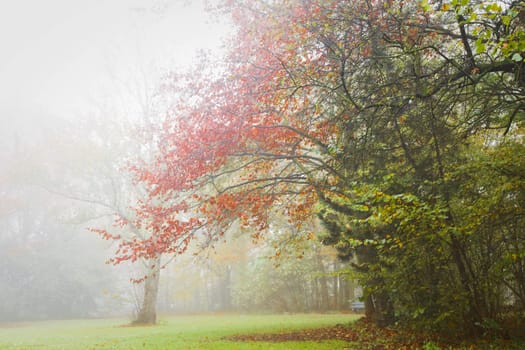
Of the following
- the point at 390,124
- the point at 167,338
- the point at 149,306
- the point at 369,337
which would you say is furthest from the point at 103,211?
the point at 390,124

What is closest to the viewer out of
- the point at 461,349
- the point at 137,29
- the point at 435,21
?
the point at 461,349

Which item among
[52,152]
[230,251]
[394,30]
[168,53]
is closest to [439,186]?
[394,30]

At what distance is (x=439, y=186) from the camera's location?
555 cm

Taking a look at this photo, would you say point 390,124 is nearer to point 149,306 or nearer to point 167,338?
point 167,338

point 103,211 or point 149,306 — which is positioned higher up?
point 103,211

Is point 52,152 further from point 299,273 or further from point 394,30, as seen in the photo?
point 394,30

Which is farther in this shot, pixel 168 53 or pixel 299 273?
pixel 299 273

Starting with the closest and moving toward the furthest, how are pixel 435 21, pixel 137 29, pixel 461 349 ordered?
pixel 461 349, pixel 435 21, pixel 137 29

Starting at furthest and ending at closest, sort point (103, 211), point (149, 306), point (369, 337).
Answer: point (103, 211), point (149, 306), point (369, 337)

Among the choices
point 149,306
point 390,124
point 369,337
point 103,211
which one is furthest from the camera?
point 103,211

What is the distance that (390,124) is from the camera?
662cm

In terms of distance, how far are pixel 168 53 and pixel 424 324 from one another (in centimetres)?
2030

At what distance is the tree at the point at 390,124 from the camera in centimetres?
536

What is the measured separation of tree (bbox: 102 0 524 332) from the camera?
17.6 feet
